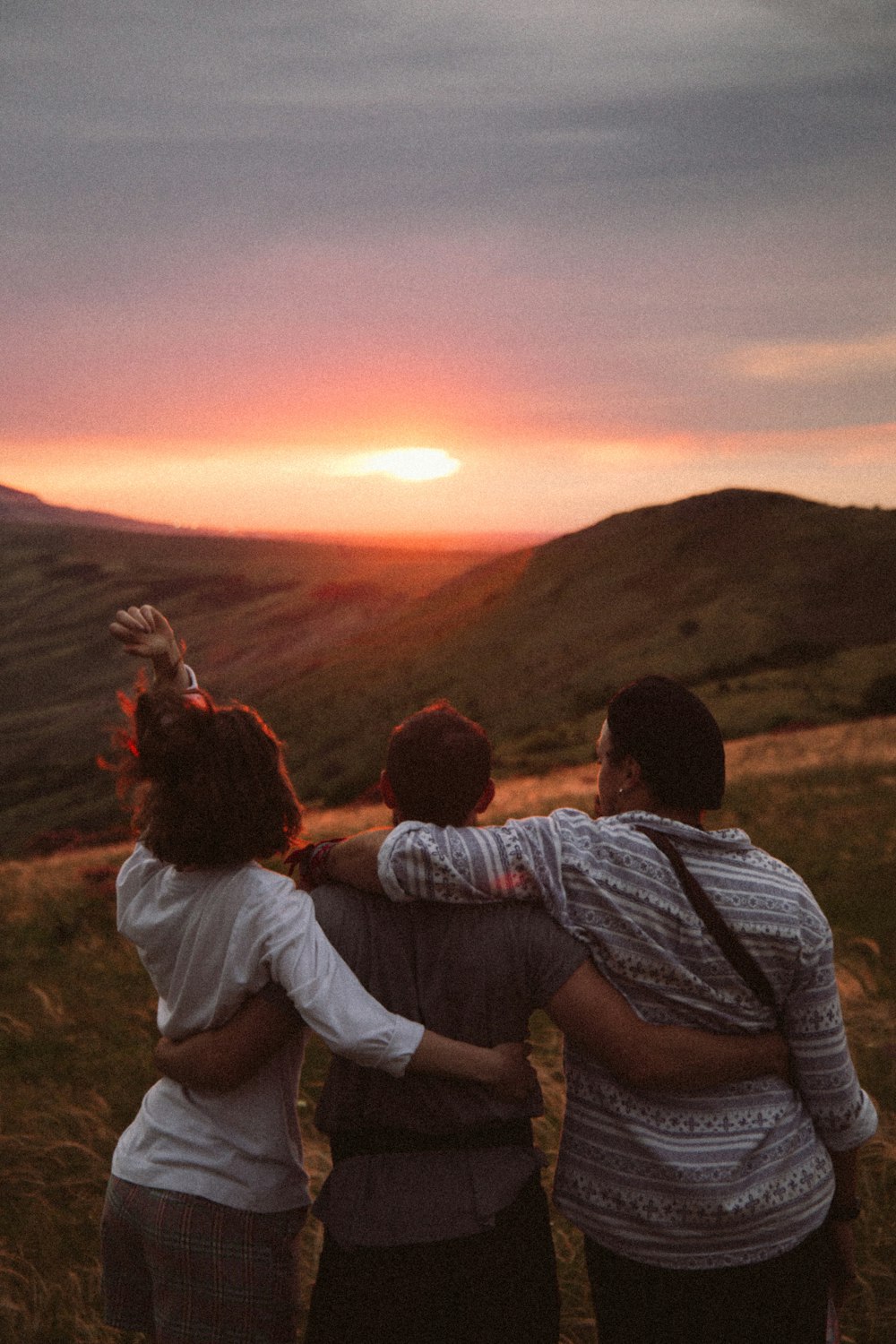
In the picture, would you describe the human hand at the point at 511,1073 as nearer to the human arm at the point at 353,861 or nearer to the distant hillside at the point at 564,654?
the human arm at the point at 353,861

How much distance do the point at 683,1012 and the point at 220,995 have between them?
3.97 feet

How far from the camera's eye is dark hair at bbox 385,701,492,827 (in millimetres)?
2602

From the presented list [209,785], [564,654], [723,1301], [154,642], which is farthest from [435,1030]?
[564,654]

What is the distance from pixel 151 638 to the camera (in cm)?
308

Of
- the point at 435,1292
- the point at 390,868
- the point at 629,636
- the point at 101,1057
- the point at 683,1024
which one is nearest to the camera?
the point at 390,868

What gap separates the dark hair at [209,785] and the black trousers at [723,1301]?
1.53 metres

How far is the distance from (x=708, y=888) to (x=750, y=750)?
23055 millimetres

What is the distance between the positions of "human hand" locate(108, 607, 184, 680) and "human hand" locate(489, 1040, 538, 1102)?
1.43 metres

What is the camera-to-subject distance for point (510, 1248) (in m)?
2.62

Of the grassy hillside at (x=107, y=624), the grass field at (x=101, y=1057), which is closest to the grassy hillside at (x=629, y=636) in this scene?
the grassy hillside at (x=107, y=624)

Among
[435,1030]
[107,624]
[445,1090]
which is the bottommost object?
[107,624]

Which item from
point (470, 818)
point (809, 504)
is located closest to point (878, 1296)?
point (470, 818)

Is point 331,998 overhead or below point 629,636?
overhead

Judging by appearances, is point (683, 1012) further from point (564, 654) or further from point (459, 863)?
point (564, 654)
